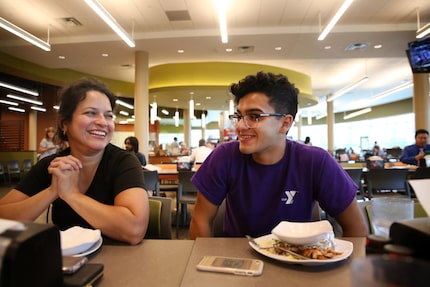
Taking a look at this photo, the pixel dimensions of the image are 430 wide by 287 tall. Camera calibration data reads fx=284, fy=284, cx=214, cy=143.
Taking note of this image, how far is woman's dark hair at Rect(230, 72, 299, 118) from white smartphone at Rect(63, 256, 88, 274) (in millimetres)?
994

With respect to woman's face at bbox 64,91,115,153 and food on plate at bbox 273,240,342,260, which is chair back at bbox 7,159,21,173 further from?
food on plate at bbox 273,240,342,260

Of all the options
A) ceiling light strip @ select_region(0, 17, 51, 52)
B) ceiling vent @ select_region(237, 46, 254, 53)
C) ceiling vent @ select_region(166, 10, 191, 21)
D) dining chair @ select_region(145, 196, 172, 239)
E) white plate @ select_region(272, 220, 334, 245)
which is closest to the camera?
white plate @ select_region(272, 220, 334, 245)

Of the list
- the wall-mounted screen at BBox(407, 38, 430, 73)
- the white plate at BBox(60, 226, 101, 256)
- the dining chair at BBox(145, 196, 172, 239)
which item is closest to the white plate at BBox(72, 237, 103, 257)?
the white plate at BBox(60, 226, 101, 256)

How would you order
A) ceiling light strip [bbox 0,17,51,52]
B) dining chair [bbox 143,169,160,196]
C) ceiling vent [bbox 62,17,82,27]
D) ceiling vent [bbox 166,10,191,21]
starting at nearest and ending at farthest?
dining chair [bbox 143,169,160,196]
ceiling light strip [bbox 0,17,51,52]
ceiling vent [bbox 166,10,191,21]
ceiling vent [bbox 62,17,82,27]

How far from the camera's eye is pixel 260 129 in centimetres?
131

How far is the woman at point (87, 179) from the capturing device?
1109mm

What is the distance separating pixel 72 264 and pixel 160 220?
766mm

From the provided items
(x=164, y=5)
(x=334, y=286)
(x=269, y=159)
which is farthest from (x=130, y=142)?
(x=334, y=286)

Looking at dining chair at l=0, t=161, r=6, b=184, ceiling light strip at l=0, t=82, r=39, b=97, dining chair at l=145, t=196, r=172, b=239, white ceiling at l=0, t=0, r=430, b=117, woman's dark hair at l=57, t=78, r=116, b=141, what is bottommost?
dining chair at l=0, t=161, r=6, b=184

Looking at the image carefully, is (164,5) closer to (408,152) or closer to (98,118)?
(98,118)

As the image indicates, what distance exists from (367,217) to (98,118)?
1.38 m

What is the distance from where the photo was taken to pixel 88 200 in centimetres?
112

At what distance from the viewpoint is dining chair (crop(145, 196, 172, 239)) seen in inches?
56.6

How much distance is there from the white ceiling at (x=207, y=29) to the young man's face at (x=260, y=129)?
4018mm
